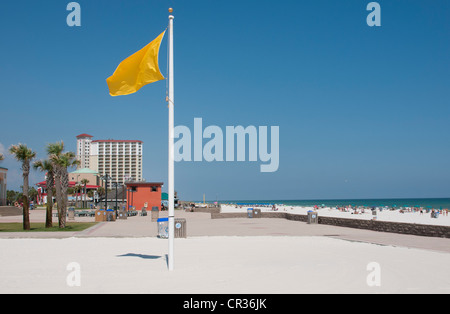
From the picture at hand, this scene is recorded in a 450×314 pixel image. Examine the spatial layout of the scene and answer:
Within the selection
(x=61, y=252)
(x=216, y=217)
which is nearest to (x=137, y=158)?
(x=216, y=217)

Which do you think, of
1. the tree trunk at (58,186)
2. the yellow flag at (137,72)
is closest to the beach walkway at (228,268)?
the yellow flag at (137,72)

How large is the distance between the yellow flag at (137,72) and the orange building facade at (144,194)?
50046 mm

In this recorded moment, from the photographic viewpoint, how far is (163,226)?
17906 millimetres

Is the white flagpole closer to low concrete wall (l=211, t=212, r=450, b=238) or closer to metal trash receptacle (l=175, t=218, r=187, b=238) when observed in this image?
metal trash receptacle (l=175, t=218, r=187, b=238)

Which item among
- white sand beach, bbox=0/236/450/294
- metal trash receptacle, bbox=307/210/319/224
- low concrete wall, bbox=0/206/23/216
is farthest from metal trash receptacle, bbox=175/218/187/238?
low concrete wall, bbox=0/206/23/216

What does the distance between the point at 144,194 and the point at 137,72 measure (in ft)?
167

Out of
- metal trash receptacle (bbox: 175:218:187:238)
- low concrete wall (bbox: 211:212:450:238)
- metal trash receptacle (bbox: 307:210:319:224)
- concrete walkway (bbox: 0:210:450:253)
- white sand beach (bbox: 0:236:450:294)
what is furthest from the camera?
metal trash receptacle (bbox: 307:210:319:224)

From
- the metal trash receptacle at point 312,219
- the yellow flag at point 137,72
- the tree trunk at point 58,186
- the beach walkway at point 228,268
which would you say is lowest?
the metal trash receptacle at point 312,219

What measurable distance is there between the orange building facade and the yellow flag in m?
50.0

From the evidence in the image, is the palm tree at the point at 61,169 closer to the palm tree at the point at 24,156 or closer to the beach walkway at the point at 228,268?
the palm tree at the point at 24,156

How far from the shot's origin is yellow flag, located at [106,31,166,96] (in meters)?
9.52

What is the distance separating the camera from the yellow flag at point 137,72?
9.52m

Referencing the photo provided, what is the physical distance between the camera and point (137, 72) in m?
9.59

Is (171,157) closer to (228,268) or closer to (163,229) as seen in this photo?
(228,268)
